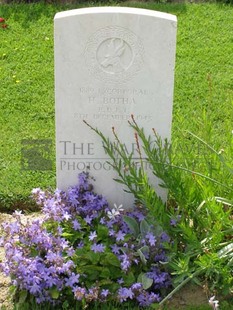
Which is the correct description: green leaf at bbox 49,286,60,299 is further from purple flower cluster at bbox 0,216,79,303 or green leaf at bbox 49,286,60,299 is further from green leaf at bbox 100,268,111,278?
green leaf at bbox 100,268,111,278

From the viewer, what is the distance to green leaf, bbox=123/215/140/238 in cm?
374

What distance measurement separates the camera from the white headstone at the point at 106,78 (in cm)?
360

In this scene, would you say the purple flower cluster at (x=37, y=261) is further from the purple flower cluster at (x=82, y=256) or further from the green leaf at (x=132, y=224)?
the green leaf at (x=132, y=224)

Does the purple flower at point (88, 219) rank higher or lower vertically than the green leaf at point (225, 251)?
higher

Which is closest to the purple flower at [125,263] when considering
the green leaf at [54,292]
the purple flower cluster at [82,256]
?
the purple flower cluster at [82,256]

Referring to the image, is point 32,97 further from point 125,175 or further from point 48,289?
point 48,289

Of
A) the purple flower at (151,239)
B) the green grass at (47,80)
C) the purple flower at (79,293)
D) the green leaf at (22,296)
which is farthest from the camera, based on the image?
the green grass at (47,80)

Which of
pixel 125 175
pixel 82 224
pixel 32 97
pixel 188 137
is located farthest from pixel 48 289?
pixel 32 97

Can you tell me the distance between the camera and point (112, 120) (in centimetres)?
384

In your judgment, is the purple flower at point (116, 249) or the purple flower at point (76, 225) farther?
the purple flower at point (76, 225)

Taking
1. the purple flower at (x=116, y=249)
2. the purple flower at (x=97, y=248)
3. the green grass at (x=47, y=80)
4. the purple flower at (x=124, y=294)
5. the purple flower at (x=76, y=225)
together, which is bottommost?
the purple flower at (x=124, y=294)

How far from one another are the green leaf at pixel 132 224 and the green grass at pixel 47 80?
68 cm

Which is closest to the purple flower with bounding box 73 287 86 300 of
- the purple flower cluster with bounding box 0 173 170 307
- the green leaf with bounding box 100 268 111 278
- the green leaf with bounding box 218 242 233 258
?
the purple flower cluster with bounding box 0 173 170 307

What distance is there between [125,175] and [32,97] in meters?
2.22
